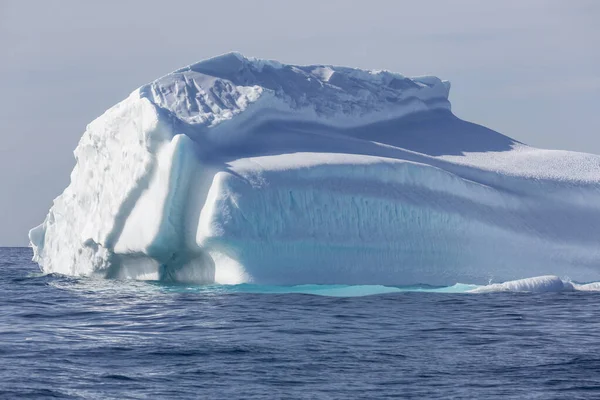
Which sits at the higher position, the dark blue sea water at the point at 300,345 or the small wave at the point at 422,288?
the small wave at the point at 422,288

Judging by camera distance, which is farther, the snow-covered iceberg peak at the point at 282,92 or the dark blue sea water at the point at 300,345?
the snow-covered iceberg peak at the point at 282,92

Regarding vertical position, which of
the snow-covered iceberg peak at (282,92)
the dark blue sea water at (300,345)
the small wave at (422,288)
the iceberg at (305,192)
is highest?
the snow-covered iceberg peak at (282,92)

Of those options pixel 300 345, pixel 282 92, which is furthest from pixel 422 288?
pixel 300 345

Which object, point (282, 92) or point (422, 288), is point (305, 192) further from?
point (282, 92)

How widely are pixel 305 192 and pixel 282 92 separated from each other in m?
3.56

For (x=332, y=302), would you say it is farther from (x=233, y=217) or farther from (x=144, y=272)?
(x=144, y=272)

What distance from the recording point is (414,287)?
19547 mm

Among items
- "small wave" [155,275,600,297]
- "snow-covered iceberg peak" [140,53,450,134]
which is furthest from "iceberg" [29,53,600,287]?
"small wave" [155,275,600,297]

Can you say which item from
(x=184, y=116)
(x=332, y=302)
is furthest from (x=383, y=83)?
(x=332, y=302)

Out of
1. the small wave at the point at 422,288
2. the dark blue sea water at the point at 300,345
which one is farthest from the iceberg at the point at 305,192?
the dark blue sea water at the point at 300,345

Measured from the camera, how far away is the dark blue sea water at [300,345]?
10.1 m

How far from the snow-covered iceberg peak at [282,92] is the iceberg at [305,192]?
4cm

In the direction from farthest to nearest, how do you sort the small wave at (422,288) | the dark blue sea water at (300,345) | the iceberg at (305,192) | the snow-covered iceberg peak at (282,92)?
the snow-covered iceberg peak at (282,92) < the iceberg at (305,192) < the small wave at (422,288) < the dark blue sea water at (300,345)

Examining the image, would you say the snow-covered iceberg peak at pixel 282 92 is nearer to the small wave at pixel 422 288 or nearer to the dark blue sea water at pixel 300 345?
the small wave at pixel 422 288
